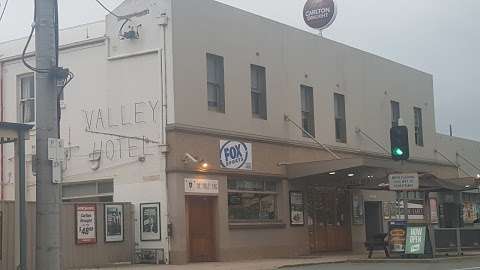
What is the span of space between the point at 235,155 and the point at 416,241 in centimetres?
659

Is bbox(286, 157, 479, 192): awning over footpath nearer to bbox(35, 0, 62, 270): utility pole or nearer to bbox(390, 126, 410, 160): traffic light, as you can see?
bbox(390, 126, 410, 160): traffic light

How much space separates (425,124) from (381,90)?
5132 millimetres

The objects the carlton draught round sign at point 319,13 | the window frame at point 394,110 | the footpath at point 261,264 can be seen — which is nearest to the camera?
the footpath at point 261,264

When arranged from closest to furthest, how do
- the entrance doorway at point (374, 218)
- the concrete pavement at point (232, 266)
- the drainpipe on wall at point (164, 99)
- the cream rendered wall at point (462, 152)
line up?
the concrete pavement at point (232, 266)
the drainpipe on wall at point (164, 99)
the entrance doorway at point (374, 218)
the cream rendered wall at point (462, 152)

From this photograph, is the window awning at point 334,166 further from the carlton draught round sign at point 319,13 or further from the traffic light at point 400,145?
the carlton draught round sign at point 319,13

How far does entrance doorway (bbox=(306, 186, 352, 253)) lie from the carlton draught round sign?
7183 mm

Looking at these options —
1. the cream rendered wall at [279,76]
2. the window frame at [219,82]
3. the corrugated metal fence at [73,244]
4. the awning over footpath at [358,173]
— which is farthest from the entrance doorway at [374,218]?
the corrugated metal fence at [73,244]

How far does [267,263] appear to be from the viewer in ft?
79.1

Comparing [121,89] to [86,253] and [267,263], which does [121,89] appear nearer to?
[86,253]

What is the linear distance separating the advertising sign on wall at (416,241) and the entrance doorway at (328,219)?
17.7ft

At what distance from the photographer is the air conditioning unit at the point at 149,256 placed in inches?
936

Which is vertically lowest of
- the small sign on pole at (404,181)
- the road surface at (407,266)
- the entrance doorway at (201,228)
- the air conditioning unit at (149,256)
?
the road surface at (407,266)

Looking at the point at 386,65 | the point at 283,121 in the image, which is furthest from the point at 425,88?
the point at 283,121

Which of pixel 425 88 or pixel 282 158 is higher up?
pixel 425 88
